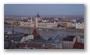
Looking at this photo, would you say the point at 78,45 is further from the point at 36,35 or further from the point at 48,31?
the point at 36,35

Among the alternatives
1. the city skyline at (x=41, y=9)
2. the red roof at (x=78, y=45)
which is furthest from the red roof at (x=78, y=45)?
the city skyline at (x=41, y=9)

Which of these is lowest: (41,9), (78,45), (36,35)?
(78,45)

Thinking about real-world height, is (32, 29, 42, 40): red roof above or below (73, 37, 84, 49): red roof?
above

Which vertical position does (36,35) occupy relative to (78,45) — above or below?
above

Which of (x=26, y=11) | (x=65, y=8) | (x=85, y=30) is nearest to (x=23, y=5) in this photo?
(x=26, y=11)

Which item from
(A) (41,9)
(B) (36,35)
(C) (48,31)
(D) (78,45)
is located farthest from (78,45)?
(A) (41,9)

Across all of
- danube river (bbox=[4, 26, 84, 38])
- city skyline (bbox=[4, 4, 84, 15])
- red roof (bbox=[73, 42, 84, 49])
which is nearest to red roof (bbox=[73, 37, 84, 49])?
red roof (bbox=[73, 42, 84, 49])

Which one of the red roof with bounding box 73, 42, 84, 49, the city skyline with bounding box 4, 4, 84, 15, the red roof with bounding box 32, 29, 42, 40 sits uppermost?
the city skyline with bounding box 4, 4, 84, 15

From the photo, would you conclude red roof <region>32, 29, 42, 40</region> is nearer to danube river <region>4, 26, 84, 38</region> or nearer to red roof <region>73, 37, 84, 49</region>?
danube river <region>4, 26, 84, 38</region>

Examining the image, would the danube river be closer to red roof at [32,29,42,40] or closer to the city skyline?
red roof at [32,29,42,40]
